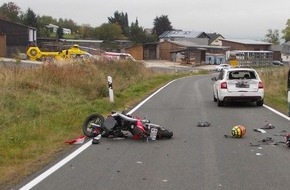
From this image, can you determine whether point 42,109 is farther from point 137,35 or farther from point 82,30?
point 82,30

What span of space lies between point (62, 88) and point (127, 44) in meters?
94.1

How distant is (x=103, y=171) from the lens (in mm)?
7445

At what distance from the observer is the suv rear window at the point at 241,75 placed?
61.7ft

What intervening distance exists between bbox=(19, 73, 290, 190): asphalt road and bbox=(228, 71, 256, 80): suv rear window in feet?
21.1

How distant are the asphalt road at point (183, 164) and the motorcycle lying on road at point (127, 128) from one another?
0.22 meters

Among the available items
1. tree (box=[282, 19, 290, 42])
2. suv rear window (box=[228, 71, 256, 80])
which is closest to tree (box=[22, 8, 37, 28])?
tree (box=[282, 19, 290, 42])

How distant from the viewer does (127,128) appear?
10.6 m

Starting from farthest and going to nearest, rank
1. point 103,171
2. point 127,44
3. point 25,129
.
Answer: point 127,44, point 25,129, point 103,171

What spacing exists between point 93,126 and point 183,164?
3.65 metres

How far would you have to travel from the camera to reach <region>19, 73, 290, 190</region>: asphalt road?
6.60 m

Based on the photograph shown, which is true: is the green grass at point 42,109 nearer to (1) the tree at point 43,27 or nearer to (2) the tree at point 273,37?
(1) the tree at point 43,27

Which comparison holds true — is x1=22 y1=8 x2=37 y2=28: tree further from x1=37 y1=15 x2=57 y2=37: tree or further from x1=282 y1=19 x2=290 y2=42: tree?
x1=282 y1=19 x2=290 y2=42: tree

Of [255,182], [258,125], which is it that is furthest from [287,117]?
[255,182]

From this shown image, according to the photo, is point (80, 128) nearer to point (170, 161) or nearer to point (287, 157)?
point (170, 161)
